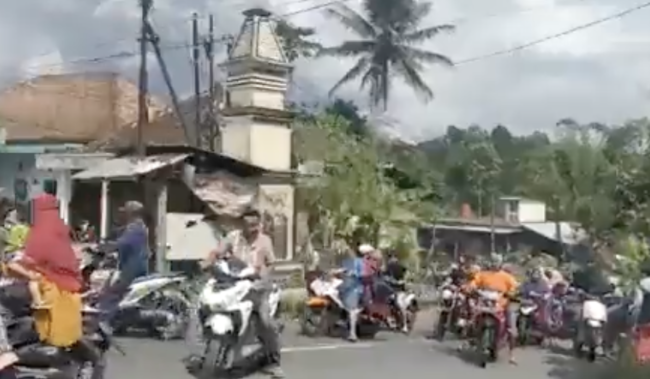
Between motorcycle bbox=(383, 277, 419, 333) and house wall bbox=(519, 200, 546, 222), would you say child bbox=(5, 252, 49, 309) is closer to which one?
motorcycle bbox=(383, 277, 419, 333)

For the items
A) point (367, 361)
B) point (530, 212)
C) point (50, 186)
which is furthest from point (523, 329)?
point (530, 212)

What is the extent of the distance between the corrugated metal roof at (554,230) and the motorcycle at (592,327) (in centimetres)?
2278

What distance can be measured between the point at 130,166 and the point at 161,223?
3.36ft

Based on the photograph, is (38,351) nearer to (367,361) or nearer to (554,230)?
(367,361)

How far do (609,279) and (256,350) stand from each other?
251 inches

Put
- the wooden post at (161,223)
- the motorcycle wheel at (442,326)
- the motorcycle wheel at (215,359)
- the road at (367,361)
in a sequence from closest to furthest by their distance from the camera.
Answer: the motorcycle wheel at (215,359) < the road at (367,361) < the motorcycle wheel at (442,326) < the wooden post at (161,223)

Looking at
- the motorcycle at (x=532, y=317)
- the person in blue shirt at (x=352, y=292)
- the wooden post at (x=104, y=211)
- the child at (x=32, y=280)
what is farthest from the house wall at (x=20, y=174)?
the child at (x=32, y=280)

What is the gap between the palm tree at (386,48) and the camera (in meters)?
45.9

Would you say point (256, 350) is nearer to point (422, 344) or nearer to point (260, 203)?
point (422, 344)

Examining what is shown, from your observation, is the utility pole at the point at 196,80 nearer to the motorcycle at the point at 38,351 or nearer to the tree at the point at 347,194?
the tree at the point at 347,194

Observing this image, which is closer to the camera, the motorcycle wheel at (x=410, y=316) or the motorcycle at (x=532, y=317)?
the motorcycle at (x=532, y=317)

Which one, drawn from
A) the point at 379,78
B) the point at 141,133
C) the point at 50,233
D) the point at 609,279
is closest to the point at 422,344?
the point at 609,279

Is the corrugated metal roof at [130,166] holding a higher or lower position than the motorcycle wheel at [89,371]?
higher

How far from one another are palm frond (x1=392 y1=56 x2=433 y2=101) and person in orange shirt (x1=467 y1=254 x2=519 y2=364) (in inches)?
1243
